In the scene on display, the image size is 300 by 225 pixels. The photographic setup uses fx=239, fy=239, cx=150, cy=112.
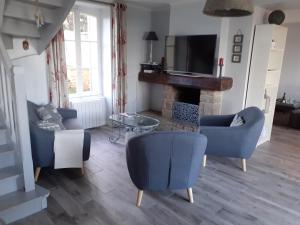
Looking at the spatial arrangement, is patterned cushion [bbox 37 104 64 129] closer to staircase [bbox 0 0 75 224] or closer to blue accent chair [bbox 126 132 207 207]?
staircase [bbox 0 0 75 224]

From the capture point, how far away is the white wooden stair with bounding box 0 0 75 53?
2723 millimetres

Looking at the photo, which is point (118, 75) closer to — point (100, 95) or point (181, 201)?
point (100, 95)

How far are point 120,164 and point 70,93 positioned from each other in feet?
6.44

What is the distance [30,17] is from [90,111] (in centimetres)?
220

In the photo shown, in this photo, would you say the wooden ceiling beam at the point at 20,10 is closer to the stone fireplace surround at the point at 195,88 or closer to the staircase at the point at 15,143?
the staircase at the point at 15,143

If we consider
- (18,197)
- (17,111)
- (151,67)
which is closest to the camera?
(17,111)

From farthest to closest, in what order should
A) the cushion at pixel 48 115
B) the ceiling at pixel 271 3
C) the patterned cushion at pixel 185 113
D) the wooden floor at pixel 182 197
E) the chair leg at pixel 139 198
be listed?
the patterned cushion at pixel 185 113, the ceiling at pixel 271 3, the cushion at pixel 48 115, the chair leg at pixel 139 198, the wooden floor at pixel 182 197

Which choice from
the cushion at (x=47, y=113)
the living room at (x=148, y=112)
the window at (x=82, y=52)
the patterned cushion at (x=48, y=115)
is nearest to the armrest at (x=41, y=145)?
the living room at (x=148, y=112)

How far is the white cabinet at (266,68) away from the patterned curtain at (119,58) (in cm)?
242

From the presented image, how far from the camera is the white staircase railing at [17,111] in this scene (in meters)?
2.13

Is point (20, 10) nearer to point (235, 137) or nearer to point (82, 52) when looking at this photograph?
point (82, 52)

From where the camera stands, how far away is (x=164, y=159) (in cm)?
224

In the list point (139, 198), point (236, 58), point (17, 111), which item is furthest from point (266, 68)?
point (17, 111)

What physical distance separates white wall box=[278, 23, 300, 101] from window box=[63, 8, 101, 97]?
459 cm
